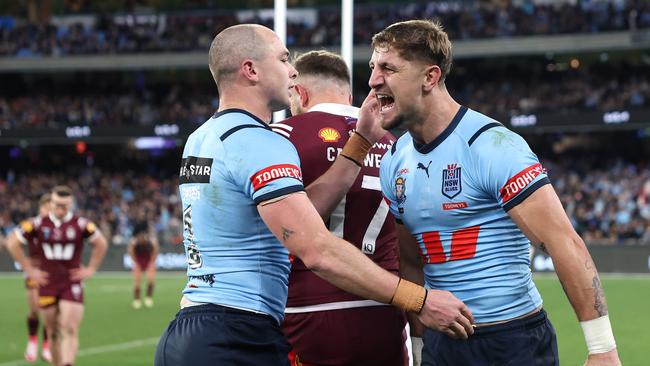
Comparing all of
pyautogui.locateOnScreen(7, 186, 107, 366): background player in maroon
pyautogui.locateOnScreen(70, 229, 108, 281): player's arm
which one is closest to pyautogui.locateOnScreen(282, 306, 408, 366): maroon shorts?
pyautogui.locateOnScreen(7, 186, 107, 366): background player in maroon

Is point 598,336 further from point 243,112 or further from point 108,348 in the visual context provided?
point 108,348

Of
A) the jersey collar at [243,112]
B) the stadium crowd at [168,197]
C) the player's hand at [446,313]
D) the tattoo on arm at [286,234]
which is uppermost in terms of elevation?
the jersey collar at [243,112]

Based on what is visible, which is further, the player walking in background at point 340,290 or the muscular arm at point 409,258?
the player walking in background at point 340,290

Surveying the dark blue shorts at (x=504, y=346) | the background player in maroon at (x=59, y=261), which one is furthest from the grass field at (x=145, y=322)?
the dark blue shorts at (x=504, y=346)

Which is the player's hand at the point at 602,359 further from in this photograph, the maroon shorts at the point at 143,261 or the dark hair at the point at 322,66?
the maroon shorts at the point at 143,261

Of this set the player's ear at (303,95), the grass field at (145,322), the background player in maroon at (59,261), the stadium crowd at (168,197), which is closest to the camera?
the player's ear at (303,95)

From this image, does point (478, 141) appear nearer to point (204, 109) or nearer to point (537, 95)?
point (537, 95)

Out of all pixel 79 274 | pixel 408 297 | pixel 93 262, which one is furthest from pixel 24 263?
pixel 408 297

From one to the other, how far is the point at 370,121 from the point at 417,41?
1.68 feet

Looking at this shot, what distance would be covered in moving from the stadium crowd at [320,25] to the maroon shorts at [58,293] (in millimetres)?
28645

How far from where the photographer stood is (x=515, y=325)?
427 centimetres

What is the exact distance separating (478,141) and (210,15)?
43521 mm

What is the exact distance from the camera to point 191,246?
14.0 feet

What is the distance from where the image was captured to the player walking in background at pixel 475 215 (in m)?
4.02
